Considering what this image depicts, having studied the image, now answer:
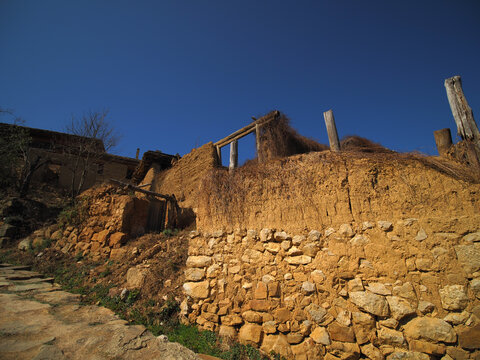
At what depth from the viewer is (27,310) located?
402 cm

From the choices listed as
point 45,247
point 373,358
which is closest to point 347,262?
point 373,358

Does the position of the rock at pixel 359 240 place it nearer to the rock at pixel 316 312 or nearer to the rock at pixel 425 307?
the rock at pixel 425 307

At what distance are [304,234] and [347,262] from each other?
0.78 m

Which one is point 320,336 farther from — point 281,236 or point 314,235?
point 281,236

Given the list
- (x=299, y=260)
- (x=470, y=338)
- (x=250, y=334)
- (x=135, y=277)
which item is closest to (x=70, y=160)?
(x=135, y=277)

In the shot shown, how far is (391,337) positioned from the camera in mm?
2891

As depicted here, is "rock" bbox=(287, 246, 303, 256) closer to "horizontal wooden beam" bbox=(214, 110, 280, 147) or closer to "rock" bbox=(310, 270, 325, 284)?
"rock" bbox=(310, 270, 325, 284)

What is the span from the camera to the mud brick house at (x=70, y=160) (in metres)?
15.3

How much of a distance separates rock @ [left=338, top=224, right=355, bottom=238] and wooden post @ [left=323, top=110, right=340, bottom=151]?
1.83 m

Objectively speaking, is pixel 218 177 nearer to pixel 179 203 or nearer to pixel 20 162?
pixel 179 203

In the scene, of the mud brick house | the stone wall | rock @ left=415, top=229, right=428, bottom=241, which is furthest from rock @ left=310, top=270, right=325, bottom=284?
the mud brick house

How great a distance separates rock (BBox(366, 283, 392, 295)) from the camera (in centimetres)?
309

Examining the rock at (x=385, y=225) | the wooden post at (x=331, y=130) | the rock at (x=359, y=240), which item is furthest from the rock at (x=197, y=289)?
the wooden post at (x=331, y=130)

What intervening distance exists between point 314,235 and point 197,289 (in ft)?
8.48
